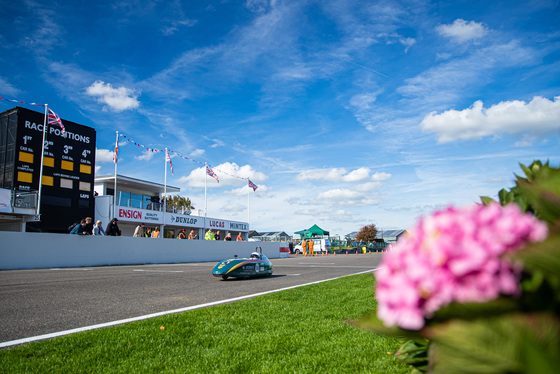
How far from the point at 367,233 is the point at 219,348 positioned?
7999 centimetres

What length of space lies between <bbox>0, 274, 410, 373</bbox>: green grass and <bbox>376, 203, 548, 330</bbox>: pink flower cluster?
8.65 ft

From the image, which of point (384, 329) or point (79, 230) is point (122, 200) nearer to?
point (79, 230)

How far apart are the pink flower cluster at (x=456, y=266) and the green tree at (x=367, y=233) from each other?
3214 inches

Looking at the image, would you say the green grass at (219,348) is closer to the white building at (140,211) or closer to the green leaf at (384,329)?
the green leaf at (384,329)

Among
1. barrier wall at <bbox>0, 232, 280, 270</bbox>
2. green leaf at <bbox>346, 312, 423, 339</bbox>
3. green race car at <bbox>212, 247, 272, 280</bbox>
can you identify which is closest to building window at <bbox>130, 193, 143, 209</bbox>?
barrier wall at <bbox>0, 232, 280, 270</bbox>

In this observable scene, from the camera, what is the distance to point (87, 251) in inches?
679

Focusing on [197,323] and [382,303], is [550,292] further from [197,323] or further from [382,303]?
[197,323]

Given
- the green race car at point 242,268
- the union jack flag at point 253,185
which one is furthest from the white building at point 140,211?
the green race car at point 242,268

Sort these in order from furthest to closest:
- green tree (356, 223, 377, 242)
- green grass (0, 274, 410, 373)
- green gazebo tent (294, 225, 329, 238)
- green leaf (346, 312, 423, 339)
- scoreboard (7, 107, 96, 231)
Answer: green tree (356, 223, 377, 242), green gazebo tent (294, 225, 329, 238), scoreboard (7, 107, 96, 231), green grass (0, 274, 410, 373), green leaf (346, 312, 423, 339)

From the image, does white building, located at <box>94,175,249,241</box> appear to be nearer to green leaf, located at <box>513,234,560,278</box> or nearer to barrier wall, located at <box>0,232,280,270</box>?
barrier wall, located at <box>0,232,280,270</box>

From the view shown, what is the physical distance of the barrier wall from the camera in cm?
1484

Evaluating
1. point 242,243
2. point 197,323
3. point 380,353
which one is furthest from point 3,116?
point 380,353

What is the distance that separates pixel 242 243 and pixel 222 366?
25.5 meters

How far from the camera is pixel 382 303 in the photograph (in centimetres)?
75
